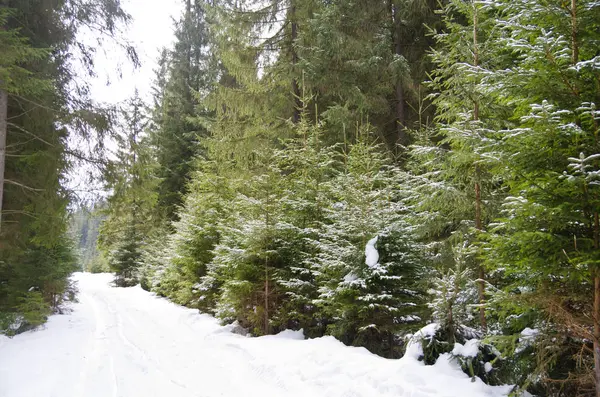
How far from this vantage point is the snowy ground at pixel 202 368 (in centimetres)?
497

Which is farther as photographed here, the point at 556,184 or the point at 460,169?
the point at 460,169

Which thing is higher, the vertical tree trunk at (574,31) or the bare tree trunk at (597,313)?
the vertical tree trunk at (574,31)

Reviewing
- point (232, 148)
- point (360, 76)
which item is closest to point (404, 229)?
point (360, 76)

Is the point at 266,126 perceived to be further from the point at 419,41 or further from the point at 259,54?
the point at 419,41

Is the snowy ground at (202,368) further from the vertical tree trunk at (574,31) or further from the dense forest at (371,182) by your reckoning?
the vertical tree trunk at (574,31)

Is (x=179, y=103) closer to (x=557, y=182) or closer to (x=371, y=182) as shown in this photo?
(x=371, y=182)

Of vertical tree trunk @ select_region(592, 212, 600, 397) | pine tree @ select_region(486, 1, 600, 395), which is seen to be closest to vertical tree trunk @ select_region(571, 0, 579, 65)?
pine tree @ select_region(486, 1, 600, 395)

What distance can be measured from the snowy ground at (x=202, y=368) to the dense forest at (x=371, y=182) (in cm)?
55

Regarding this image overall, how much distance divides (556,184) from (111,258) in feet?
88.6

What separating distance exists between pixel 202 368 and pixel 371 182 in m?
4.75

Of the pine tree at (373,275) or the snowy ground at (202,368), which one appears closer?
the snowy ground at (202,368)

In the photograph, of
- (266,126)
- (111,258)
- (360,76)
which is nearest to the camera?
(360,76)

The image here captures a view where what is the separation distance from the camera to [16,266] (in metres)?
10.8

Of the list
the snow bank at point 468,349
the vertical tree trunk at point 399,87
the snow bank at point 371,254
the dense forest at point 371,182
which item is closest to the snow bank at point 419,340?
the dense forest at point 371,182
